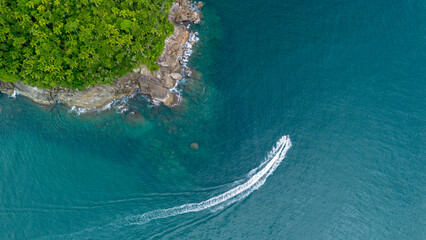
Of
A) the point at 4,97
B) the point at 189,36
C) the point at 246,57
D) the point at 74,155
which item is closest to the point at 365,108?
the point at 246,57

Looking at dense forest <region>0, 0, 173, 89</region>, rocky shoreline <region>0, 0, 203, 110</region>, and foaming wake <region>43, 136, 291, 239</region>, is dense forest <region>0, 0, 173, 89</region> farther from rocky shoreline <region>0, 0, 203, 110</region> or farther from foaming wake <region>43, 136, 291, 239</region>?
foaming wake <region>43, 136, 291, 239</region>

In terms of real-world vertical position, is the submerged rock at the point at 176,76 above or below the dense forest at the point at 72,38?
below

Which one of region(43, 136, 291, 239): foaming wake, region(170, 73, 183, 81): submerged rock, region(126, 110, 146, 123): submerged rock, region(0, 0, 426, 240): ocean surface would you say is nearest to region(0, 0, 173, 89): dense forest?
region(170, 73, 183, 81): submerged rock

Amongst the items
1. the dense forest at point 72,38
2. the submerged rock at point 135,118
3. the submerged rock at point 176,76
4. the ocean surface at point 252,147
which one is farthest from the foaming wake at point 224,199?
the dense forest at point 72,38

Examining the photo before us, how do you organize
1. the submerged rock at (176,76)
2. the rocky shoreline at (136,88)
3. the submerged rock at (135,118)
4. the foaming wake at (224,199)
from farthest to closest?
the submerged rock at (176,76), the submerged rock at (135,118), the rocky shoreline at (136,88), the foaming wake at (224,199)

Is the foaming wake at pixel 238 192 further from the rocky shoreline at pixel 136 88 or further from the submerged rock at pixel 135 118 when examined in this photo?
the rocky shoreline at pixel 136 88

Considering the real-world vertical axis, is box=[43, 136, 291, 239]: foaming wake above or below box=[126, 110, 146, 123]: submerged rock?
below

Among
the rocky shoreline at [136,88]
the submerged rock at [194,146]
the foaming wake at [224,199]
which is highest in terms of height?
the rocky shoreline at [136,88]
